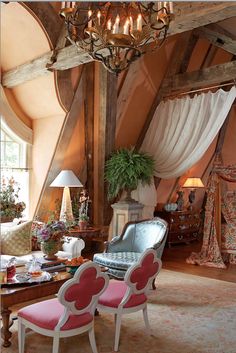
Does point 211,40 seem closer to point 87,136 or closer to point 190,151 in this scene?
point 190,151

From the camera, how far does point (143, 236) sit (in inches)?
209

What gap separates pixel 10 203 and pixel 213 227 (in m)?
3.63

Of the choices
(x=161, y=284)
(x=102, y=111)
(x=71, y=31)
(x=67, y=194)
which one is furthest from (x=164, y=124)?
(x=71, y=31)

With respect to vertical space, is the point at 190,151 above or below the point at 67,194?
above

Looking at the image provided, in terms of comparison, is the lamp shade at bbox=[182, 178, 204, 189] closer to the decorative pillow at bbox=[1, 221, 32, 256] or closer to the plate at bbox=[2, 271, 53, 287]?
the decorative pillow at bbox=[1, 221, 32, 256]

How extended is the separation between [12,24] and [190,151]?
346 cm

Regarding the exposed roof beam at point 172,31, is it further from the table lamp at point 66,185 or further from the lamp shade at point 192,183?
the lamp shade at point 192,183

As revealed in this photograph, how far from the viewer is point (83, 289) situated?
2729 mm

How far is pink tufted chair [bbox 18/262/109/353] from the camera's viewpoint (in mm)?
2672

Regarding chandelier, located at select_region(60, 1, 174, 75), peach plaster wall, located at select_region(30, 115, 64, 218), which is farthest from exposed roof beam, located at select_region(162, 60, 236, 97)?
chandelier, located at select_region(60, 1, 174, 75)

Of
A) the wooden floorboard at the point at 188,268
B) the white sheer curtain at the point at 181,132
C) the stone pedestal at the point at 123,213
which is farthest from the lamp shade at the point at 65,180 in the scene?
the wooden floorboard at the point at 188,268

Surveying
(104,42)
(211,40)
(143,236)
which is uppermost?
(211,40)

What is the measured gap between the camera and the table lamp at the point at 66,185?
6.11m

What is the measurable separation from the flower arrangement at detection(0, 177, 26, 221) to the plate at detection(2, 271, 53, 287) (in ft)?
7.59
